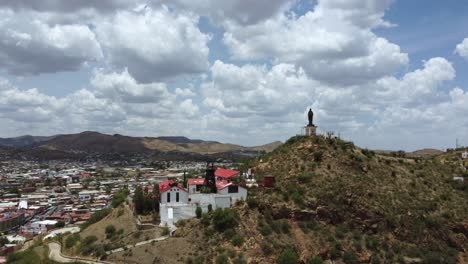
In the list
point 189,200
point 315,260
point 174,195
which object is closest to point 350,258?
point 315,260

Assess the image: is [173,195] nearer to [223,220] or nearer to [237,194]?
[237,194]

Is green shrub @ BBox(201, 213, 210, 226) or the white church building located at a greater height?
the white church building

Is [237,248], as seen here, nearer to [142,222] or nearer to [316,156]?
[142,222]

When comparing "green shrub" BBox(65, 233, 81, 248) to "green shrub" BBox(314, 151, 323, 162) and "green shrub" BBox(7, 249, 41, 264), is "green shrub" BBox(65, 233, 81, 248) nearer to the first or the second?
"green shrub" BBox(7, 249, 41, 264)

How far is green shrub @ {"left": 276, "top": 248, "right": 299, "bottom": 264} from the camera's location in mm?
39000

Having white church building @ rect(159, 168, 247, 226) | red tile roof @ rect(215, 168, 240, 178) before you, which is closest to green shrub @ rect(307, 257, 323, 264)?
white church building @ rect(159, 168, 247, 226)

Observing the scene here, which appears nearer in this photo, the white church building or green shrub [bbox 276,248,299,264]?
green shrub [bbox 276,248,299,264]

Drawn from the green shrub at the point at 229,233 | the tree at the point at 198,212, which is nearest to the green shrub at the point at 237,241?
the green shrub at the point at 229,233

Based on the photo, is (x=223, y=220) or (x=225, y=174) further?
(x=225, y=174)

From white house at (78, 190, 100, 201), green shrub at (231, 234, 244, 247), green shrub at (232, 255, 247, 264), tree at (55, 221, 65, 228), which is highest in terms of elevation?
green shrub at (231, 234, 244, 247)

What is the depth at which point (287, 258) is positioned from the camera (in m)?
39.1

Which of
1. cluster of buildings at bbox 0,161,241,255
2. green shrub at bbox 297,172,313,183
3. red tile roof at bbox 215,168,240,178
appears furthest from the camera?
red tile roof at bbox 215,168,240,178

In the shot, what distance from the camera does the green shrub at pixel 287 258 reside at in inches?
Answer: 1535

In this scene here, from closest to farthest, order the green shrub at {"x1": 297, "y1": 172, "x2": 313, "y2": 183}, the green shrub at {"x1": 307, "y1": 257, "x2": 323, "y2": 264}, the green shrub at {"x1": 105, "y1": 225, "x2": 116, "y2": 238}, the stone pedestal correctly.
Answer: the green shrub at {"x1": 307, "y1": 257, "x2": 323, "y2": 264} → the green shrub at {"x1": 105, "y1": 225, "x2": 116, "y2": 238} → the green shrub at {"x1": 297, "y1": 172, "x2": 313, "y2": 183} → the stone pedestal
